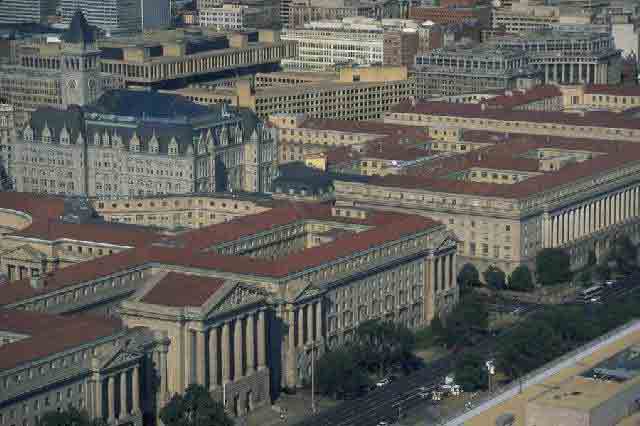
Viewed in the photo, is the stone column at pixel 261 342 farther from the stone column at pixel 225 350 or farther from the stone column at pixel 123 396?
the stone column at pixel 123 396

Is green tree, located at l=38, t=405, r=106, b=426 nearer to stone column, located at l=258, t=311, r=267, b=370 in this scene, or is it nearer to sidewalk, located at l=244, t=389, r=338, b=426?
sidewalk, located at l=244, t=389, r=338, b=426

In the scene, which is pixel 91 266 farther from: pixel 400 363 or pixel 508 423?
pixel 508 423

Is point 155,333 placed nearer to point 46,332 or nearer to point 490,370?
point 46,332

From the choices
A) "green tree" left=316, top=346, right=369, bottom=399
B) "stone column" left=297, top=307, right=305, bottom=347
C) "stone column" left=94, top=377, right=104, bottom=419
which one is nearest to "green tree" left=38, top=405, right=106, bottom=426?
"stone column" left=94, top=377, right=104, bottom=419

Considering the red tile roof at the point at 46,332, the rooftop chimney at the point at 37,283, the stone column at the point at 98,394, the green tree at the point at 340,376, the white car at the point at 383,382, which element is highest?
the rooftop chimney at the point at 37,283

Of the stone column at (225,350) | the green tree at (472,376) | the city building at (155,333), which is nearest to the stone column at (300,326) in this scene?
the city building at (155,333)

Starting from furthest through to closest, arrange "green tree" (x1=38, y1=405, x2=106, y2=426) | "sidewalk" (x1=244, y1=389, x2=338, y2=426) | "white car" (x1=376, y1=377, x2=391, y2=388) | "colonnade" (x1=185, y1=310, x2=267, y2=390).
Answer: "white car" (x1=376, y1=377, x2=391, y2=388) < "sidewalk" (x1=244, y1=389, x2=338, y2=426) < "colonnade" (x1=185, y1=310, x2=267, y2=390) < "green tree" (x1=38, y1=405, x2=106, y2=426)
